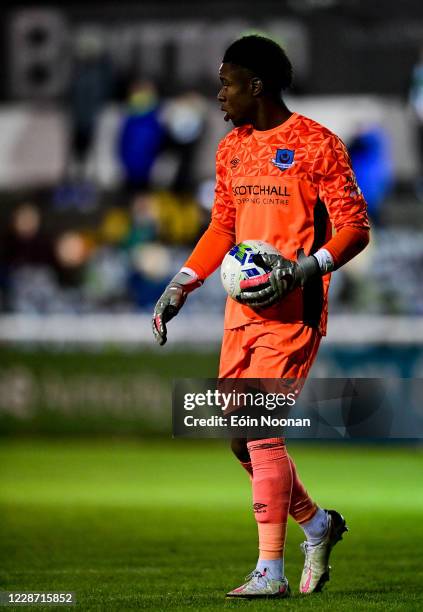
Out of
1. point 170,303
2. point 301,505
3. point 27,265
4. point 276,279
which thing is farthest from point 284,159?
point 27,265

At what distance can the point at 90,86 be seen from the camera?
62.6 ft

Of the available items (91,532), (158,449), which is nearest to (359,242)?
(91,532)

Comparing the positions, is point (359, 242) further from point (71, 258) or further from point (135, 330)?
point (71, 258)

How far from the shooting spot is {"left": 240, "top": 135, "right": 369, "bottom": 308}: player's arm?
16.3ft

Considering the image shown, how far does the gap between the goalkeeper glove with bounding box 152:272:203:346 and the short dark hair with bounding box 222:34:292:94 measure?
0.80 metres

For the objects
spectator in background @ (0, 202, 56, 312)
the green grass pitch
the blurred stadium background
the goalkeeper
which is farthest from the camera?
spectator in background @ (0, 202, 56, 312)

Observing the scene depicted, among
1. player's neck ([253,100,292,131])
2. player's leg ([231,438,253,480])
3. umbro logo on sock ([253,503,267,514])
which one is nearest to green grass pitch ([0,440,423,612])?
umbro logo on sock ([253,503,267,514])

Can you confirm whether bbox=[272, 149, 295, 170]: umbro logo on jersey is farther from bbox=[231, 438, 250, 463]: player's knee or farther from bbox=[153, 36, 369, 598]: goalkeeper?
bbox=[231, 438, 250, 463]: player's knee

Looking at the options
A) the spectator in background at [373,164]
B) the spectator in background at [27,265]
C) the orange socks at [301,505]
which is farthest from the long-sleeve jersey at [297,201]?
the spectator in background at [27,265]

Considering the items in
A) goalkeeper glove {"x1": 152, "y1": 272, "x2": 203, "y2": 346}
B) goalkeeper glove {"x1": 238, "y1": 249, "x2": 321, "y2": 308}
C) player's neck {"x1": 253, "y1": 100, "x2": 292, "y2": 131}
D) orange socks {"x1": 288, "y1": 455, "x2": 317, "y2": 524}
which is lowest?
orange socks {"x1": 288, "y1": 455, "x2": 317, "y2": 524}

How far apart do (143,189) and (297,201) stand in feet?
44.2

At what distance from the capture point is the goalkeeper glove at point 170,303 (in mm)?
5172

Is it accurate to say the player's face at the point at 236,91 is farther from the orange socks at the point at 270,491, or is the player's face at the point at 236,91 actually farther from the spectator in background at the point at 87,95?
the spectator in background at the point at 87,95

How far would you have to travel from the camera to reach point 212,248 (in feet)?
18.0
